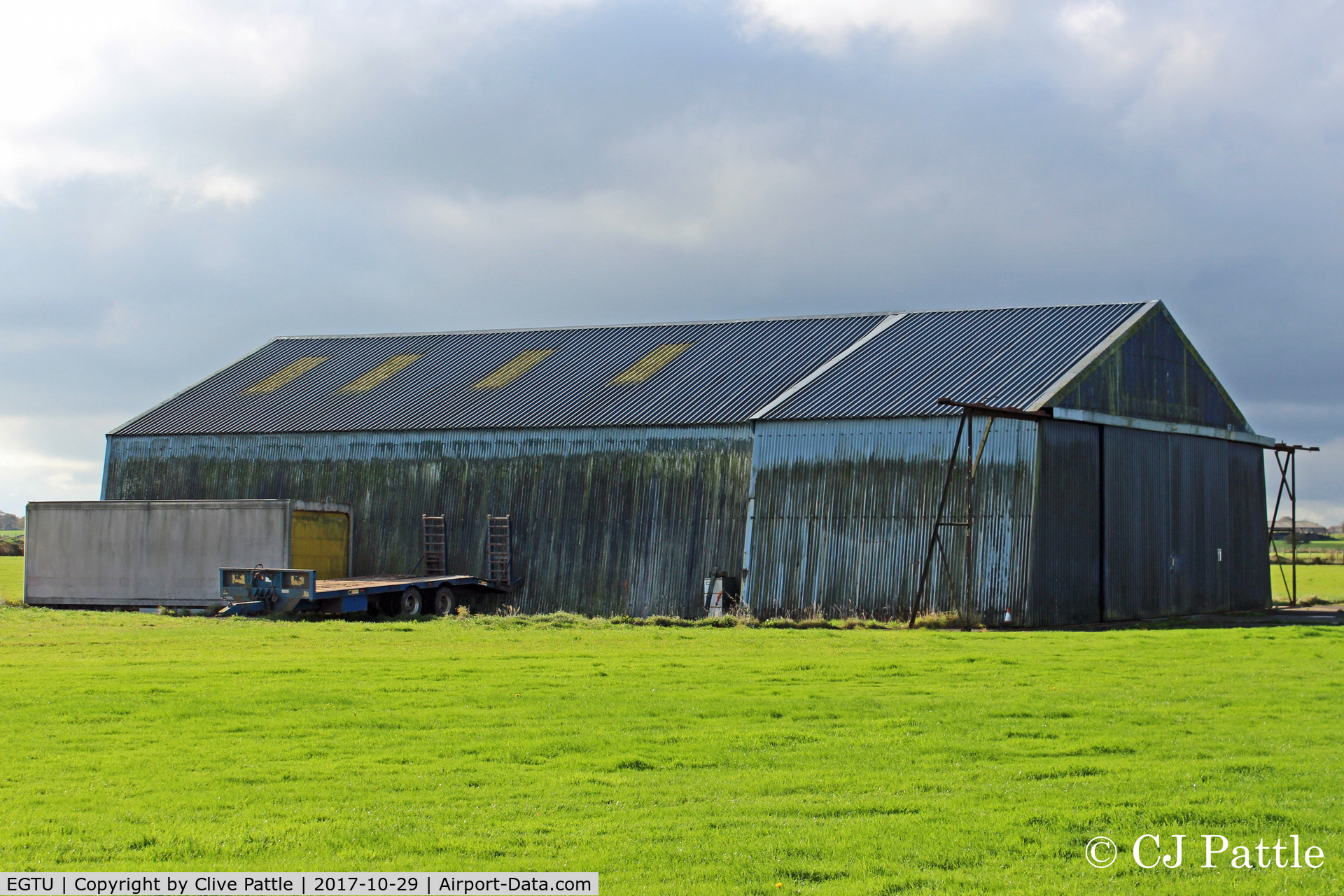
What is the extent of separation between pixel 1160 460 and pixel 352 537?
23.3 m

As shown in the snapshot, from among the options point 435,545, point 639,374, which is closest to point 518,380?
point 639,374

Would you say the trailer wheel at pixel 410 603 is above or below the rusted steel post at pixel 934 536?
below

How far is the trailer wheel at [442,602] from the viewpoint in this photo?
36.4 metres

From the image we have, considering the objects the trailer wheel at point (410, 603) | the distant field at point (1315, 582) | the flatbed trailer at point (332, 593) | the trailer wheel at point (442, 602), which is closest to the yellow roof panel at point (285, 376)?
the flatbed trailer at point (332, 593)

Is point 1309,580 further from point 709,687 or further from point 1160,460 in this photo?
point 709,687

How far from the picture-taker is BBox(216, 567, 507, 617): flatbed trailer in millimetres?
32250

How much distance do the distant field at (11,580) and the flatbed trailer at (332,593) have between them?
32.9 ft

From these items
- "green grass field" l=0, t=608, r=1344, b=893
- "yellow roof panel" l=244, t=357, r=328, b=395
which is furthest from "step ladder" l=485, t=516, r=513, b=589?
"green grass field" l=0, t=608, r=1344, b=893

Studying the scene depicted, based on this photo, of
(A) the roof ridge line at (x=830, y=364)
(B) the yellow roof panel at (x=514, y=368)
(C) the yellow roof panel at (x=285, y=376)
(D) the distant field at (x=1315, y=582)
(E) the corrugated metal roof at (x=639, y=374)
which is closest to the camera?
(E) the corrugated metal roof at (x=639, y=374)

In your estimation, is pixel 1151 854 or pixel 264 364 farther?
pixel 264 364

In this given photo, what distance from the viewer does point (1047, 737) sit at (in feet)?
43.8

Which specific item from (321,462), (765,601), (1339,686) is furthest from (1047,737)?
(321,462)

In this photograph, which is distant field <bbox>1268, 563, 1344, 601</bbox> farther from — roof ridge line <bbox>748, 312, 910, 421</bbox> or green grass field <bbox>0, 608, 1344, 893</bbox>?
green grass field <bbox>0, 608, 1344, 893</bbox>

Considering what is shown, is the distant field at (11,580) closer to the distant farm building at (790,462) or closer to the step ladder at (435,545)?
the distant farm building at (790,462)
